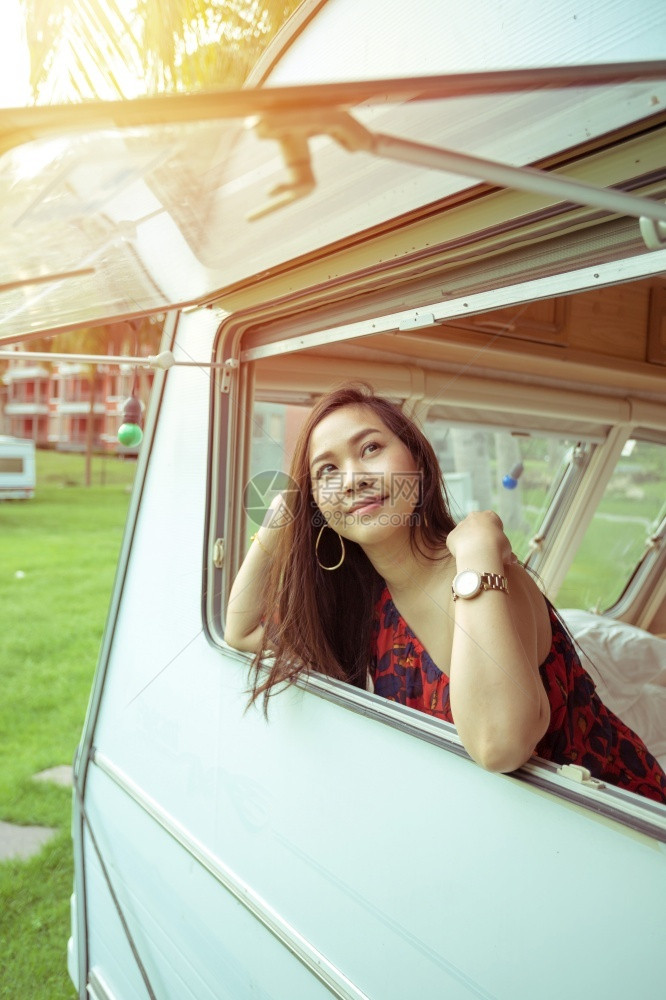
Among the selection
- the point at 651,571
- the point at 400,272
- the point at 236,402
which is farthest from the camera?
the point at 651,571

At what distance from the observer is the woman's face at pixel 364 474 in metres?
1.32

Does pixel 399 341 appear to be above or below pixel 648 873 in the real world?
above

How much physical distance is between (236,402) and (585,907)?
1413 mm

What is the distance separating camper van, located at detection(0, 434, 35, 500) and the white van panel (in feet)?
3.44

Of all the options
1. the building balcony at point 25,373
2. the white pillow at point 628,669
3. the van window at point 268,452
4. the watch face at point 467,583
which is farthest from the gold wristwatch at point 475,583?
the building balcony at point 25,373

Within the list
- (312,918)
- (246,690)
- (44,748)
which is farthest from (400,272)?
(44,748)

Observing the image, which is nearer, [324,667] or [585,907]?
[585,907]

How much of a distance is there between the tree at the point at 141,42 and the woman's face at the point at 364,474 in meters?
1.58

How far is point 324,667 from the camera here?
1.61 m

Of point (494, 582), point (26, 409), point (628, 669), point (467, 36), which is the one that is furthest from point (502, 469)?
point (628, 669)

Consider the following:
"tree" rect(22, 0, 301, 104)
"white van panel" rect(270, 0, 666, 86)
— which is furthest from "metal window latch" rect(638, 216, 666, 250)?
"tree" rect(22, 0, 301, 104)

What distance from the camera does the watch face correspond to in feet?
3.74

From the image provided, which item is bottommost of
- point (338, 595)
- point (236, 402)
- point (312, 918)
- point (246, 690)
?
point (312, 918)

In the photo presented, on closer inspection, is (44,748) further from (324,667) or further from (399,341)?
(399,341)
